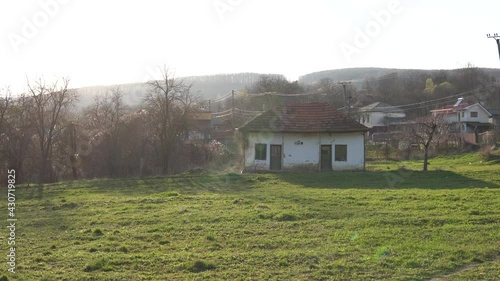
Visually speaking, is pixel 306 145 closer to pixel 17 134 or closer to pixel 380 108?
pixel 17 134

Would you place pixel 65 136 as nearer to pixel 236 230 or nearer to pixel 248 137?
pixel 248 137

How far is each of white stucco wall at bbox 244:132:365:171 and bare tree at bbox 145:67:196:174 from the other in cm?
716

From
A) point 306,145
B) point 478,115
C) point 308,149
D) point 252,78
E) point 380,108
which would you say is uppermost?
point 252,78

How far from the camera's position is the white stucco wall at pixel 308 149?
101ft

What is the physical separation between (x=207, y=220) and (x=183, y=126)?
23.5 m

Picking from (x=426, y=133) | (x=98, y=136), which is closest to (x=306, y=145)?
(x=426, y=133)

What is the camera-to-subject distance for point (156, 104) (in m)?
35.9

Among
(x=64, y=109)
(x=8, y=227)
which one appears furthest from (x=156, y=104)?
(x=8, y=227)

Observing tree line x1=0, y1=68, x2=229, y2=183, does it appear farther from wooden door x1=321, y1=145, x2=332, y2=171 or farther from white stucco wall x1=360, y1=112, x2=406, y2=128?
white stucco wall x1=360, y1=112, x2=406, y2=128

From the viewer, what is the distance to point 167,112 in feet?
116

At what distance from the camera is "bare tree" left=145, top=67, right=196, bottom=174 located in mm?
34938

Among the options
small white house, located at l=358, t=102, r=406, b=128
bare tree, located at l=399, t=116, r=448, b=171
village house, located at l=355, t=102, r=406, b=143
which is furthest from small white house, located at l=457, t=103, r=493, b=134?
bare tree, located at l=399, t=116, r=448, b=171

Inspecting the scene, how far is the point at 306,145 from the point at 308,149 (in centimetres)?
27

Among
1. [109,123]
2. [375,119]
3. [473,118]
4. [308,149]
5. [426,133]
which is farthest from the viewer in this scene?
[375,119]
